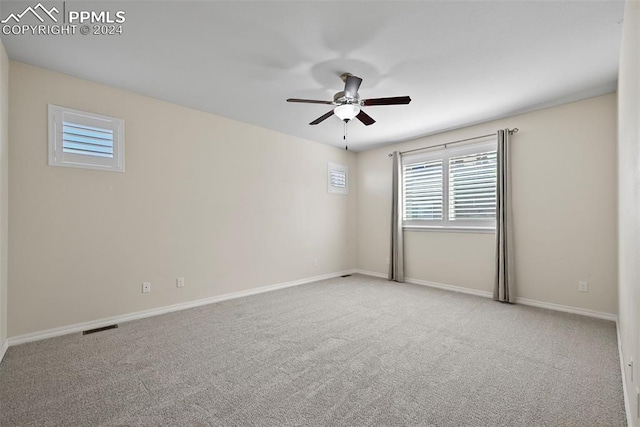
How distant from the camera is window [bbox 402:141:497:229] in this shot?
176 inches

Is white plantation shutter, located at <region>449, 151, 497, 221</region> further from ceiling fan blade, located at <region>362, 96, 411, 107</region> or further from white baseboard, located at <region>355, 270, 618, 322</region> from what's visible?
ceiling fan blade, located at <region>362, 96, 411, 107</region>

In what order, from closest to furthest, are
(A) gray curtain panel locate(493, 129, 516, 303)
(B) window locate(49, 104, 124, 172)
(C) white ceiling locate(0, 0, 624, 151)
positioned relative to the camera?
(C) white ceiling locate(0, 0, 624, 151) < (B) window locate(49, 104, 124, 172) < (A) gray curtain panel locate(493, 129, 516, 303)

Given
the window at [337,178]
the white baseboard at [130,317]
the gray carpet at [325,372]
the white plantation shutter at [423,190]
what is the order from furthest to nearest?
1. the window at [337,178]
2. the white plantation shutter at [423,190]
3. the white baseboard at [130,317]
4. the gray carpet at [325,372]

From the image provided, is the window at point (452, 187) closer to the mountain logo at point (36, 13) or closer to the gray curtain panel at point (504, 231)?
the gray curtain panel at point (504, 231)

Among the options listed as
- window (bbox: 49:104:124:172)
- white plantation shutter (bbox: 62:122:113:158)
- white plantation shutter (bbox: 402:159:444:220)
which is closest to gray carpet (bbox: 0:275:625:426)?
window (bbox: 49:104:124:172)

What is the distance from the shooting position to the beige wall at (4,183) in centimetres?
247

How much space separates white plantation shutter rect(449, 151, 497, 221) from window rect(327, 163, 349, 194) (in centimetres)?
209

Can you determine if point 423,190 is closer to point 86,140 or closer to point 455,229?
point 455,229

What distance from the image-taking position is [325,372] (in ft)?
7.37

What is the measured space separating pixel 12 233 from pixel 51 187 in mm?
527

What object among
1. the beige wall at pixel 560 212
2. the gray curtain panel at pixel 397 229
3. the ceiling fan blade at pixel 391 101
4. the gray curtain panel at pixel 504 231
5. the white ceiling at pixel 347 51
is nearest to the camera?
the white ceiling at pixel 347 51

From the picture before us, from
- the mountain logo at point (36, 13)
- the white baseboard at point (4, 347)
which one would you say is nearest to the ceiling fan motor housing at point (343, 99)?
the mountain logo at point (36, 13)

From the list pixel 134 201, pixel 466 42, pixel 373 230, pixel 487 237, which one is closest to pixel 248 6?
pixel 466 42

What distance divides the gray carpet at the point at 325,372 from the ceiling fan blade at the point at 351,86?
242 centimetres
